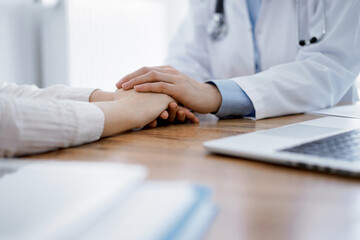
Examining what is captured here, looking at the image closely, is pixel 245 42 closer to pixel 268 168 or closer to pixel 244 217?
pixel 268 168

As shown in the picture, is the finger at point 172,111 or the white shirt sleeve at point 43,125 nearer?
the white shirt sleeve at point 43,125

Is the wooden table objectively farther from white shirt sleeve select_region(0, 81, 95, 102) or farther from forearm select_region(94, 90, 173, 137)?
white shirt sleeve select_region(0, 81, 95, 102)

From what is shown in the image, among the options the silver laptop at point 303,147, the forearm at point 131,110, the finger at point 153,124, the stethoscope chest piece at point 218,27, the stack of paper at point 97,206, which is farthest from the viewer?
the stethoscope chest piece at point 218,27

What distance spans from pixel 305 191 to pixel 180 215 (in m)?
0.16

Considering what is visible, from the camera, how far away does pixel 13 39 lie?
211 centimetres

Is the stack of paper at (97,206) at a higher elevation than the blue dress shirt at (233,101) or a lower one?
higher

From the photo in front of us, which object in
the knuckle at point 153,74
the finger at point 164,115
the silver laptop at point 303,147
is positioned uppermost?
the knuckle at point 153,74

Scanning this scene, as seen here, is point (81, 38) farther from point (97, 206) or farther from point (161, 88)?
point (97, 206)

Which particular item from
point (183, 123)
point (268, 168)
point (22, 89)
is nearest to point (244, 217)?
point (268, 168)

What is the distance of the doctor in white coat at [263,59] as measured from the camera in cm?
84

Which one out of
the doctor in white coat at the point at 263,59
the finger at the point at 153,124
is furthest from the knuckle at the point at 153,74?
the finger at the point at 153,124

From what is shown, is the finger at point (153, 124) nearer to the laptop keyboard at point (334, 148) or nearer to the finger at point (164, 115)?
the finger at point (164, 115)

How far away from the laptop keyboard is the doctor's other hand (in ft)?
1.14

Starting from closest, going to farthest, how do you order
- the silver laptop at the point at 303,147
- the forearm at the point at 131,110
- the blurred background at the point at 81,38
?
the silver laptop at the point at 303,147
the forearm at the point at 131,110
the blurred background at the point at 81,38
